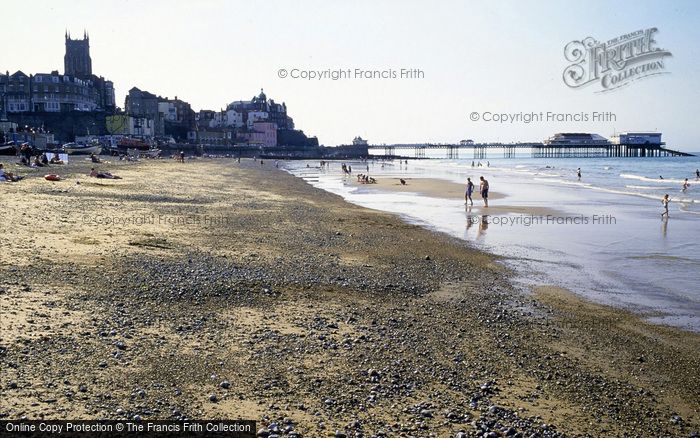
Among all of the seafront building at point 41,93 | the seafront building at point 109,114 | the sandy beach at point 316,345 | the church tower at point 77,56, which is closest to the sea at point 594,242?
the sandy beach at point 316,345

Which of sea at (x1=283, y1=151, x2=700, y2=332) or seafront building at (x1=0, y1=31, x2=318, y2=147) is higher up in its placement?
seafront building at (x1=0, y1=31, x2=318, y2=147)

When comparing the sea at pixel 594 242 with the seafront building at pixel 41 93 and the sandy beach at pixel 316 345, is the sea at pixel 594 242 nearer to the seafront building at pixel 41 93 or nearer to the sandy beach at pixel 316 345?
the sandy beach at pixel 316 345

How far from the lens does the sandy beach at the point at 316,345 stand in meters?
5.38

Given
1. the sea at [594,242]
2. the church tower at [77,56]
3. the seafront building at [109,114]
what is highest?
the church tower at [77,56]

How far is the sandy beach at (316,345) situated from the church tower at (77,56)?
484 feet

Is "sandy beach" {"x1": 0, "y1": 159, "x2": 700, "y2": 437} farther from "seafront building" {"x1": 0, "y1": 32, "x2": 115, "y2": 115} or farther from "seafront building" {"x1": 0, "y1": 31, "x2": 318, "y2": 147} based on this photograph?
"seafront building" {"x1": 0, "y1": 32, "x2": 115, "y2": 115}

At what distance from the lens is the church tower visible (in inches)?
5527

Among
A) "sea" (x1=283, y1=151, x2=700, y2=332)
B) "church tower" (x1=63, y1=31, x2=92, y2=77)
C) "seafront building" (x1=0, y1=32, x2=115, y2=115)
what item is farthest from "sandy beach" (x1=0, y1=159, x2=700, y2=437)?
"church tower" (x1=63, y1=31, x2=92, y2=77)

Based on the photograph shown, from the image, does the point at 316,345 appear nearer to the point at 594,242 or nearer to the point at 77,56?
the point at 594,242

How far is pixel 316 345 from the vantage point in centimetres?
712

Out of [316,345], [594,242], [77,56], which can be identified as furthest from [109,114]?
[316,345]

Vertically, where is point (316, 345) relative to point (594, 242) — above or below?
above

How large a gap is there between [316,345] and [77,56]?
516 ft

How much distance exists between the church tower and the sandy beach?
148m
